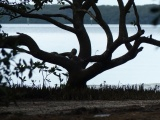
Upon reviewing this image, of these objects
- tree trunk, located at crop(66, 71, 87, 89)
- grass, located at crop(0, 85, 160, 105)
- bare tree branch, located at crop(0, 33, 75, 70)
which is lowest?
grass, located at crop(0, 85, 160, 105)

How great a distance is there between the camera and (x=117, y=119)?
711 cm

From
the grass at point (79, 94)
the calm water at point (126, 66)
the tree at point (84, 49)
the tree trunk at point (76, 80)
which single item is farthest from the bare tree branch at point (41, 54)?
the grass at point (79, 94)

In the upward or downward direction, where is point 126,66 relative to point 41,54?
upward

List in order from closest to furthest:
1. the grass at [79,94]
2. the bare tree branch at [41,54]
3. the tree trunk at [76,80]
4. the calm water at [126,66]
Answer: the grass at [79,94] → the bare tree branch at [41,54] → the tree trunk at [76,80] → the calm water at [126,66]

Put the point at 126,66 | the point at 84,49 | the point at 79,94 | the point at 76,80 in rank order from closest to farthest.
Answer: the point at 79,94 → the point at 76,80 → the point at 84,49 → the point at 126,66

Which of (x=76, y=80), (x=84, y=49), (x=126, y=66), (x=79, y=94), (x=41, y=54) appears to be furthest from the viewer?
(x=126, y=66)

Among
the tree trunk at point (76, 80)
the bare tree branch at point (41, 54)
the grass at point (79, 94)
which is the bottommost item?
the grass at point (79, 94)

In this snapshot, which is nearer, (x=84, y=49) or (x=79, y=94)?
(x=79, y=94)

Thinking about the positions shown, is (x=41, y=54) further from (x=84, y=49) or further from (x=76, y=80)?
(x=84, y=49)

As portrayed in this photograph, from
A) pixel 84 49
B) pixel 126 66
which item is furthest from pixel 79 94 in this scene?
pixel 126 66

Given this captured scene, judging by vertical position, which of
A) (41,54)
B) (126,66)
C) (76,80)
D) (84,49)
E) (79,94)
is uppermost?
(126,66)

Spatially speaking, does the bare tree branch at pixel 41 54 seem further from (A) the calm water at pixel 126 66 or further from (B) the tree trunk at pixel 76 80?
(A) the calm water at pixel 126 66

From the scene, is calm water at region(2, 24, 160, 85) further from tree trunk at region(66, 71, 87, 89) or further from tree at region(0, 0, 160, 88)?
tree trunk at region(66, 71, 87, 89)

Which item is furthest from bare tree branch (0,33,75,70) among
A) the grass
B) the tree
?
the grass
